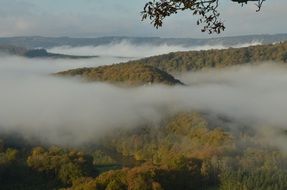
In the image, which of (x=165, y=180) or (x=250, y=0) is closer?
(x=250, y=0)

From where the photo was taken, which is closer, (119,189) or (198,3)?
(198,3)

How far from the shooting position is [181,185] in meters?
198

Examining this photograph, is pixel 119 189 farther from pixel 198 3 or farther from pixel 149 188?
pixel 198 3

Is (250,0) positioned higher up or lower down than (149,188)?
higher up

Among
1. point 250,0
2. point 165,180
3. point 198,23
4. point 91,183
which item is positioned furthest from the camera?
point 165,180

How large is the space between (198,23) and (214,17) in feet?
2.68

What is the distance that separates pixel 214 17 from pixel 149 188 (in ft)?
537

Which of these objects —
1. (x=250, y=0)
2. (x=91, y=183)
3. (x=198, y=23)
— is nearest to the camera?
(x=250, y=0)

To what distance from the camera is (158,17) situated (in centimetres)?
1691

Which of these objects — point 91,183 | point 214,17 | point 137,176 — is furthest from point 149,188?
point 214,17

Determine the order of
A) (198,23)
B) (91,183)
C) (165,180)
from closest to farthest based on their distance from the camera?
(198,23) < (91,183) < (165,180)

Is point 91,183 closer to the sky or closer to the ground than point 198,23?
closer to the ground

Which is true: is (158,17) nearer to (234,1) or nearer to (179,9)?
(179,9)

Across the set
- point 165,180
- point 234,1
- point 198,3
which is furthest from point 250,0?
point 165,180
